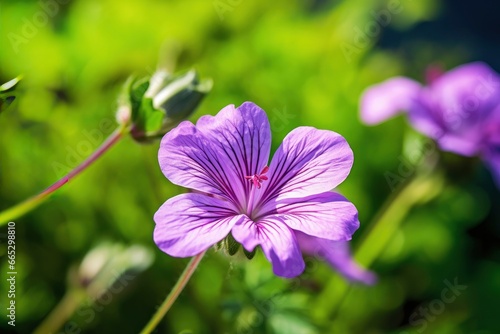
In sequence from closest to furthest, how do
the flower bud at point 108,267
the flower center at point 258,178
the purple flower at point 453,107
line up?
1. the flower center at point 258,178
2. the flower bud at point 108,267
3. the purple flower at point 453,107

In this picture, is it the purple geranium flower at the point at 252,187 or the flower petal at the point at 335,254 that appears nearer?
the purple geranium flower at the point at 252,187

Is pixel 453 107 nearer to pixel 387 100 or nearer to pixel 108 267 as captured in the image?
pixel 387 100

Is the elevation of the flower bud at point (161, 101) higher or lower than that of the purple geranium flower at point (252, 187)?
higher

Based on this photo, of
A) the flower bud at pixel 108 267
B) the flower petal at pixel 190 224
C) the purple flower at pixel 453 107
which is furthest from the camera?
the purple flower at pixel 453 107

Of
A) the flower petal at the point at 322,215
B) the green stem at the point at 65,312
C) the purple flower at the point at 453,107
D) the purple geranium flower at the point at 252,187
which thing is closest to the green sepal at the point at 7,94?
the purple geranium flower at the point at 252,187

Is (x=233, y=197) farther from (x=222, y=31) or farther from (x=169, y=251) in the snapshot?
(x=222, y=31)

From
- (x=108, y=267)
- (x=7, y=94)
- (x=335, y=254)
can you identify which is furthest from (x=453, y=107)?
(x=7, y=94)

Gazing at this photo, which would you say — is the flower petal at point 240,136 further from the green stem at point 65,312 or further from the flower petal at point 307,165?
the green stem at point 65,312
